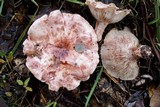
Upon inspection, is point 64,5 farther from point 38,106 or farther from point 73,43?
point 38,106

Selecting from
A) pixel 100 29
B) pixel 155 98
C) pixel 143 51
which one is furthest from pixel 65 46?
pixel 155 98

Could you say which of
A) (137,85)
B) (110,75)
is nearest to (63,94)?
(110,75)

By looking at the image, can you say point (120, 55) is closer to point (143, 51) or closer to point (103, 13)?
point (143, 51)

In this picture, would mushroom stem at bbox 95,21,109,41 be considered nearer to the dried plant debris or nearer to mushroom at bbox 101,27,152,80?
mushroom at bbox 101,27,152,80

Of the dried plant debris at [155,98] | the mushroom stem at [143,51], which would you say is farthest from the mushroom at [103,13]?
the dried plant debris at [155,98]

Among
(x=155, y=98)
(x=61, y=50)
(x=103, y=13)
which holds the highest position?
(x=103, y=13)
